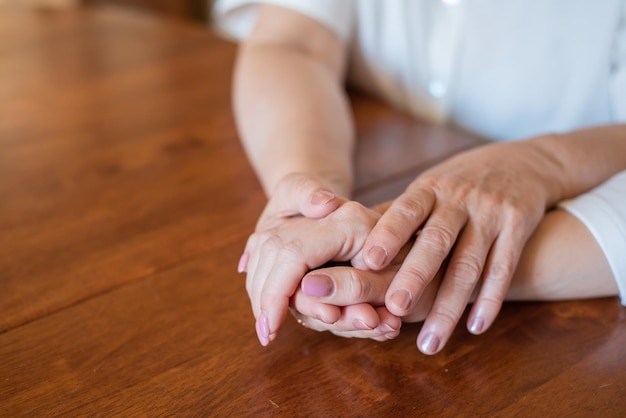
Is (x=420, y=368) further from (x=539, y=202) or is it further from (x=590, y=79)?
(x=590, y=79)

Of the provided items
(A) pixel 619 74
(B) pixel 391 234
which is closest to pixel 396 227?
(B) pixel 391 234

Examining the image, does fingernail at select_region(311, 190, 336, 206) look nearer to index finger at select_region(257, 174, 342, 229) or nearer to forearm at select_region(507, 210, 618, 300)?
index finger at select_region(257, 174, 342, 229)

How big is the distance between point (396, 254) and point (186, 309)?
203 millimetres

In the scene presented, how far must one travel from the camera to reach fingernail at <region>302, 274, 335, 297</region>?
0.58 metres

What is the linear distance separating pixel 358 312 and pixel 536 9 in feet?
1.82

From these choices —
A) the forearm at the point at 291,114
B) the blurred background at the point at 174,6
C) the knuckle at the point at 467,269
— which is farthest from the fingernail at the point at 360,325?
the blurred background at the point at 174,6

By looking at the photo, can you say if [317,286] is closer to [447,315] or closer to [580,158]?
[447,315]

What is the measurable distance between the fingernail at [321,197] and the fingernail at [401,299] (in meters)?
0.11

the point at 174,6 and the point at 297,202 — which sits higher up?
the point at 297,202

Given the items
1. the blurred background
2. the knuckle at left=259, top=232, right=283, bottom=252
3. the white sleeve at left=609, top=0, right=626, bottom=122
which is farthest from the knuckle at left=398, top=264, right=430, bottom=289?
the blurred background

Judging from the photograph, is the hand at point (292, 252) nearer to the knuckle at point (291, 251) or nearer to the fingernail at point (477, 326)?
the knuckle at point (291, 251)

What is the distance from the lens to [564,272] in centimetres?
68

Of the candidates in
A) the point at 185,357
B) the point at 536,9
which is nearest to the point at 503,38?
the point at 536,9

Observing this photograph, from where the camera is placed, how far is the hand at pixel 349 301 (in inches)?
22.9
